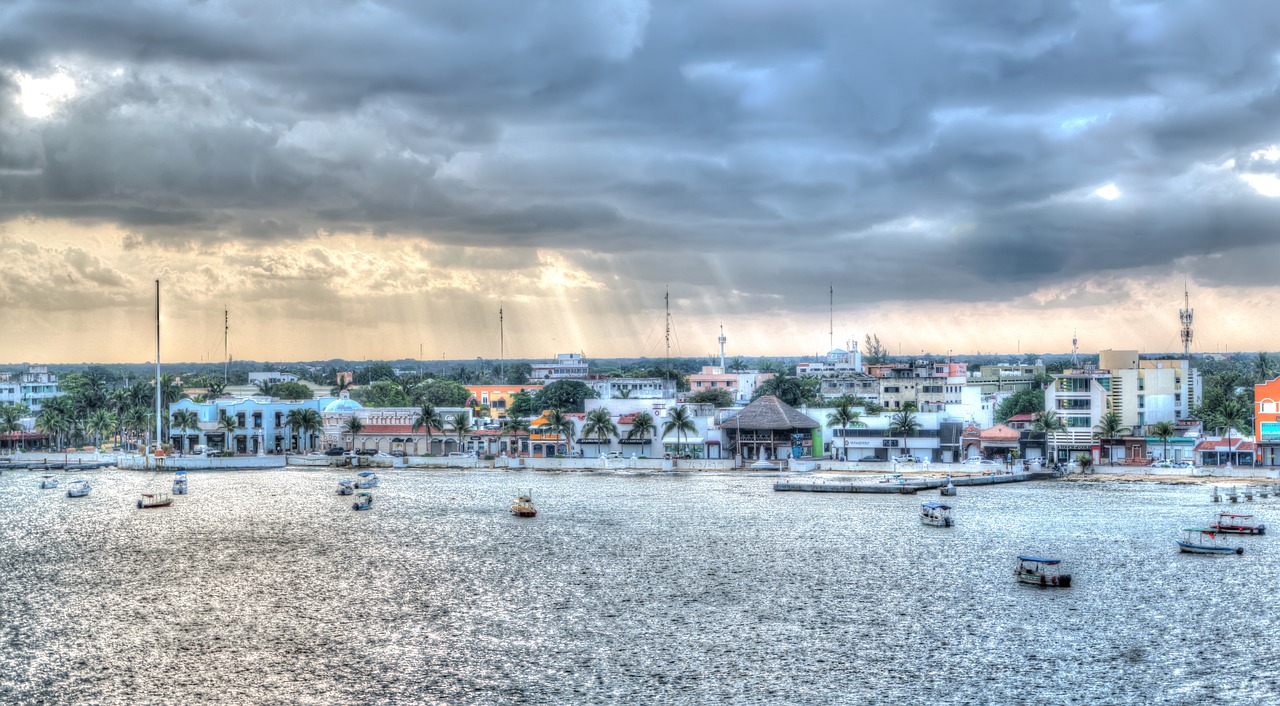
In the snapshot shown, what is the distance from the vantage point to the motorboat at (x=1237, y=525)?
2552 inches

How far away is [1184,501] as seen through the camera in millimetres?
81125

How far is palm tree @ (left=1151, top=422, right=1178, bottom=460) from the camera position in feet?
331

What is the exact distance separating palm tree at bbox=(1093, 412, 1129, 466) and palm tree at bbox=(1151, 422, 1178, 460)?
2.67 metres

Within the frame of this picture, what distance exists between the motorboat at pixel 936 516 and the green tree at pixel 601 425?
48.8m

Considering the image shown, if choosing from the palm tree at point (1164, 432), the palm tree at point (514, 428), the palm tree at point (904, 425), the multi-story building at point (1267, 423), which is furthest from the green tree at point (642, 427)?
the multi-story building at point (1267, 423)

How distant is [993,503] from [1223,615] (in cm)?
3684

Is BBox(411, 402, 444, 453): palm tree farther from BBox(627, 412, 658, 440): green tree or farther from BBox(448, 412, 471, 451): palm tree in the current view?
BBox(627, 412, 658, 440): green tree

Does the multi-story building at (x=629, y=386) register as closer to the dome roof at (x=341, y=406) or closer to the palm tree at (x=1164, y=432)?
the dome roof at (x=341, y=406)

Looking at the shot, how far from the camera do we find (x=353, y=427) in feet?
433

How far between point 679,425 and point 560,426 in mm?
12129

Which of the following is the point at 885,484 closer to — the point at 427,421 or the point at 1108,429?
the point at 1108,429

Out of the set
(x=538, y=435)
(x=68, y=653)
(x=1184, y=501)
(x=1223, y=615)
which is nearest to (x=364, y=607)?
(x=68, y=653)

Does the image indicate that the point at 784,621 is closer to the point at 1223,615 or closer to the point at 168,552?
the point at 1223,615

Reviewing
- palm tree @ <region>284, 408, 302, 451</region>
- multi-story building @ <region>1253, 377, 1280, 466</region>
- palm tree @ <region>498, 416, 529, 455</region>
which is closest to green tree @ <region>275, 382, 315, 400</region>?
palm tree @ <region>284, 408, 302, 451</region>
